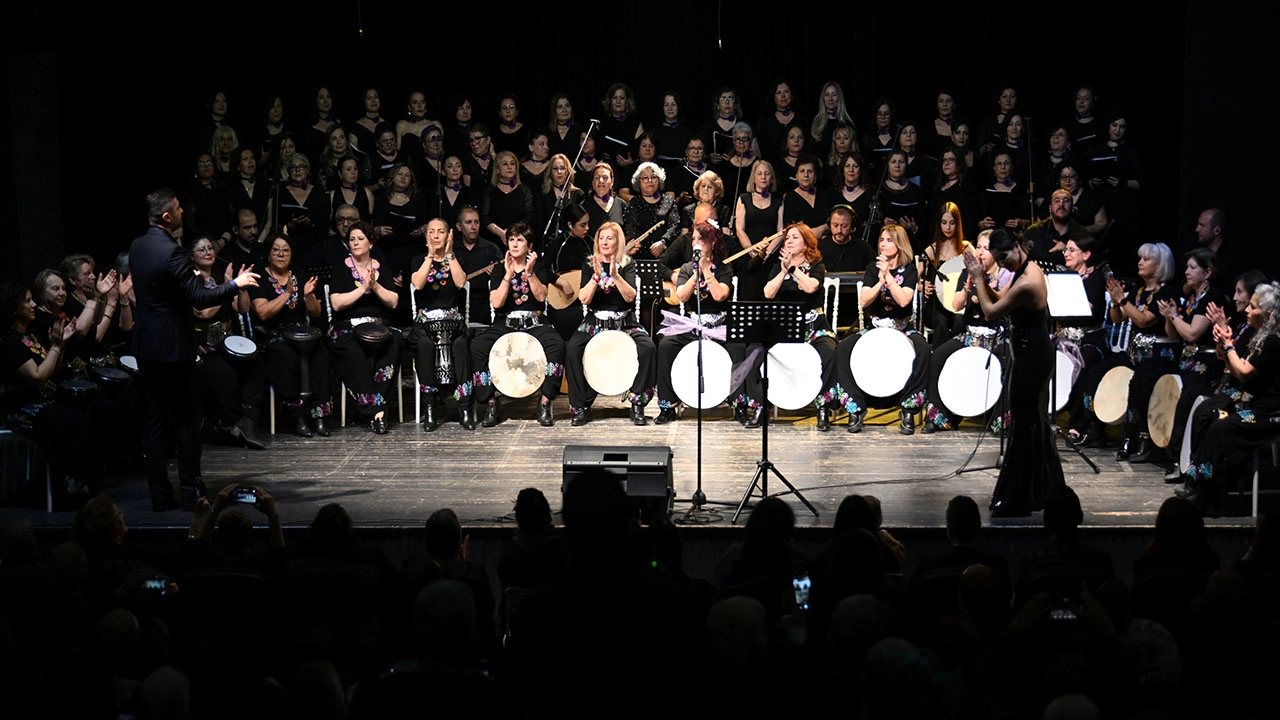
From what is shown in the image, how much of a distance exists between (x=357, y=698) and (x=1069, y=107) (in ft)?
31.2

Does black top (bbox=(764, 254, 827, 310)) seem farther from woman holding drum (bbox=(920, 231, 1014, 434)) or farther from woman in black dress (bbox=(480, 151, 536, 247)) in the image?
woman in black dress (bbox=(480, 151, 536, 247))

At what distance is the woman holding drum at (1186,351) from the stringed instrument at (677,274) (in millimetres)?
2653

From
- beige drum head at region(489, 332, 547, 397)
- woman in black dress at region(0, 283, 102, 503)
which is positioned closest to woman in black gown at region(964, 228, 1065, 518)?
A: beige drum head at region(489, 332, 547, 397)

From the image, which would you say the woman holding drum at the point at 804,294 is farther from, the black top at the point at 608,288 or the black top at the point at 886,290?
the black top at the point at 608,288

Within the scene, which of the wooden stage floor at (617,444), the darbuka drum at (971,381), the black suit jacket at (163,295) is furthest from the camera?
the darbuka drum at (971,381)

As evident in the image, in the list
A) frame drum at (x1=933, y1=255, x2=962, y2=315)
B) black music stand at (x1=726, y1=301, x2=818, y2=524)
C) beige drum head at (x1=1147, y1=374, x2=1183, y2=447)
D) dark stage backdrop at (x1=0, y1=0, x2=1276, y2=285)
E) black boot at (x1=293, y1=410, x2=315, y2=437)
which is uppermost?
dark stage backdrop at (x1=0, y1=0, x2=1276, y2=285)

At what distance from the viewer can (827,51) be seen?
38.8ft

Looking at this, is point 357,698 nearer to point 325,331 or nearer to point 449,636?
point 449,636

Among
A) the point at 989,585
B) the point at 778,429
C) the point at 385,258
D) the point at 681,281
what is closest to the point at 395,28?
the point at 385,258

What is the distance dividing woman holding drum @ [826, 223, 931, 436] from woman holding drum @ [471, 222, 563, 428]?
1.88 metres

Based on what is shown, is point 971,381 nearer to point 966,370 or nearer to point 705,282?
point 966,370

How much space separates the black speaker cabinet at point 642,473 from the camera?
6203mm

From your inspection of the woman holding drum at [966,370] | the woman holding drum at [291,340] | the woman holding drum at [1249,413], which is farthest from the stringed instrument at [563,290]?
the woman holding drum at [1249,413]

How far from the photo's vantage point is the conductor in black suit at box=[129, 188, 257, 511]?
6.34 meters
